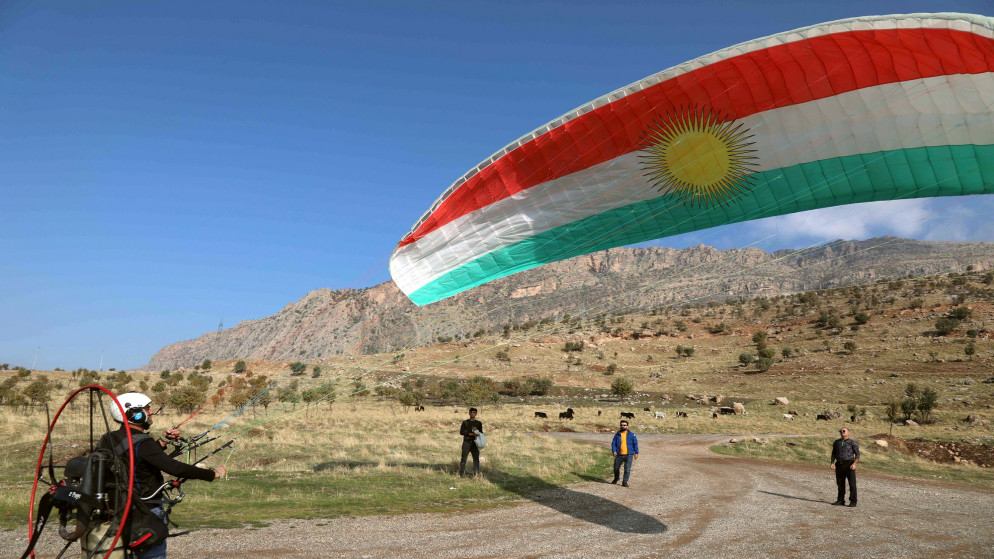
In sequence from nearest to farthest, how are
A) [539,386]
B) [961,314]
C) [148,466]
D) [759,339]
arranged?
[148,466], [539,386], [961,314], [759,339]

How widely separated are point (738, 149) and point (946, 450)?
17276mm

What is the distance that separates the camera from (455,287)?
35.4ft

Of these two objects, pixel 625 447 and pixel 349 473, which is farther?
pixel 349 473

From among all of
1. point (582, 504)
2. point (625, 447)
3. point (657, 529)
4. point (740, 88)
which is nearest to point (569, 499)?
point (582, 504)

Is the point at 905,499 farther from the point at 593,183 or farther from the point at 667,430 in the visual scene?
the point at 667,430

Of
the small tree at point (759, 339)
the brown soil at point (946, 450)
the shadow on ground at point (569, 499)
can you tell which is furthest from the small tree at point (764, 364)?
the shadow on ground at point (569, 499)

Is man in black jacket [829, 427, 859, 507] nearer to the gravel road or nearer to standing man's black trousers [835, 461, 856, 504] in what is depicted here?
standing man's black trousers [835, 461, 856, 504]

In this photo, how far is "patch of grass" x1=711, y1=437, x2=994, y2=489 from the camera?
16672 millimetres

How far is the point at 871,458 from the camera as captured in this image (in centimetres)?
1945

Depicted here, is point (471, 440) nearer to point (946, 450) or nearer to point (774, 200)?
point (774, 200)

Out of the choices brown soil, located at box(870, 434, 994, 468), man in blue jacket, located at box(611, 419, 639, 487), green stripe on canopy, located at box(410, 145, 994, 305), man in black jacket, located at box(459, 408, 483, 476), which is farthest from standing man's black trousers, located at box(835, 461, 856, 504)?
brown soil, located at box(870, 434, 994, 468)

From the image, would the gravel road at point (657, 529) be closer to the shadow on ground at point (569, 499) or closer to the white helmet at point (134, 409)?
the shadow on ground at point (569, 499)

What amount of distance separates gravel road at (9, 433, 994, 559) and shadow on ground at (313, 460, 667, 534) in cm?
3

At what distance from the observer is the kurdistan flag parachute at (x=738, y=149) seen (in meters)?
8.72
